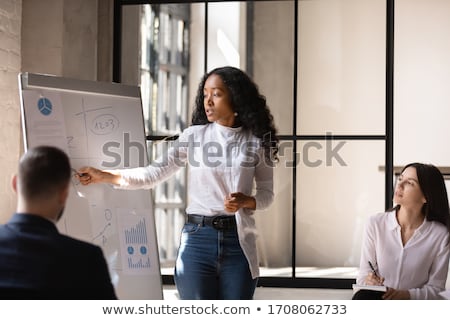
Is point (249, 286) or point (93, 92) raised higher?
point (93, 92)

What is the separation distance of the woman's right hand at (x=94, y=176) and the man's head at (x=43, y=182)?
94 centimetres

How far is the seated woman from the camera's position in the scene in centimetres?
262

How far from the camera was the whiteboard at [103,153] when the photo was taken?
116 inches

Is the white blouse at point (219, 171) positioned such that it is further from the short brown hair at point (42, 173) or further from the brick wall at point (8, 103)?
the brick wall at point (8, 103)

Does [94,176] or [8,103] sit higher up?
[8,103]

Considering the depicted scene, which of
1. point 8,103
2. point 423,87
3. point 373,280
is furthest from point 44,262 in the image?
point 423,87

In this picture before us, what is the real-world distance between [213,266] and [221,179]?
304 millimetres

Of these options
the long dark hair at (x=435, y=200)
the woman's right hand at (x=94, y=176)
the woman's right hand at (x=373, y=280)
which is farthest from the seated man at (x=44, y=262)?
the long dark hair at (x=435, y=200)

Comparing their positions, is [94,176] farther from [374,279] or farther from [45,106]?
[374,279]

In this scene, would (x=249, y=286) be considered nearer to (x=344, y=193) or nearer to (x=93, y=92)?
(x=93, y=92)

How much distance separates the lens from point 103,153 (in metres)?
3.11

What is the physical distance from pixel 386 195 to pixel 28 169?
311 cm

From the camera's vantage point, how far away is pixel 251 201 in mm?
2604
